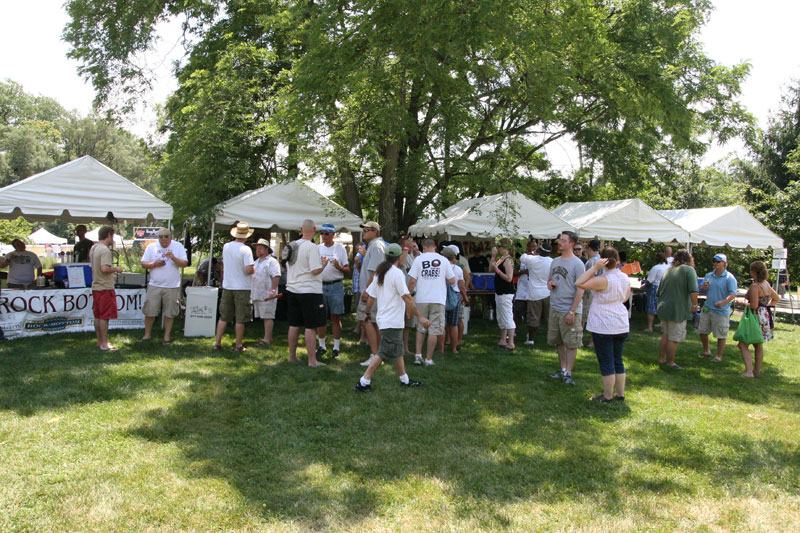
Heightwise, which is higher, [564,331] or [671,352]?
[564,331]

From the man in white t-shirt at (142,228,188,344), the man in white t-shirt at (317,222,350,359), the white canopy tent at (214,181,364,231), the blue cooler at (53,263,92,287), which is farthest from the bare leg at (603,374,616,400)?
the blue cooler at (53,263,92,287)

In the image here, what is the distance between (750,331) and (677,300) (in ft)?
3.18

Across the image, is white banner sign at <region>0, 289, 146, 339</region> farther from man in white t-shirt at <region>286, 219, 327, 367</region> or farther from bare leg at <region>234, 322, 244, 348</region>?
man in white t-shirt at <region>286, 219, 327, 367</region>

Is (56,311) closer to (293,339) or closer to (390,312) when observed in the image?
(293,339)

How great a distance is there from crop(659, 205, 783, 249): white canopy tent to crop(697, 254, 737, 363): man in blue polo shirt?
512 centimetres

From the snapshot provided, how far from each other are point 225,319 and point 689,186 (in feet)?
86.1

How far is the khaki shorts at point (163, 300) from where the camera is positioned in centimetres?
821

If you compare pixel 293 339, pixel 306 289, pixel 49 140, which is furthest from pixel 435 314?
pixel 49 140

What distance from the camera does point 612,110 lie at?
47.7ft

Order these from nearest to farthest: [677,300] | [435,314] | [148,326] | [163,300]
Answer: [435,314]
[677,300]
[163,300]
[148,326]

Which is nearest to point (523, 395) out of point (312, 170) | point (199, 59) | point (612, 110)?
point (312, 170)

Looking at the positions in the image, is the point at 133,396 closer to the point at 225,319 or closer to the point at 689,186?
the point at 225,319

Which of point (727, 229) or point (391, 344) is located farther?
point (727, 229)

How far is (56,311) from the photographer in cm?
870
